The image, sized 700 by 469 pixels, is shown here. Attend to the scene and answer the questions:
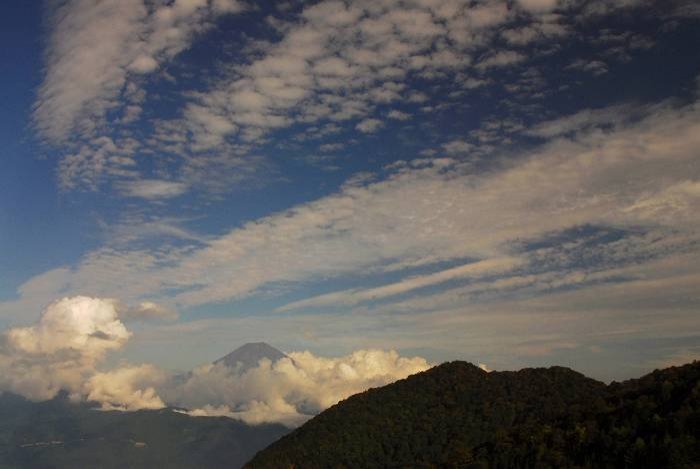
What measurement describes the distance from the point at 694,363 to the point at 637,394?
2087 cm

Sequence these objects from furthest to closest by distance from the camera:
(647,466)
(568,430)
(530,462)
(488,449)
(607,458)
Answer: (488,449), (568,430), (530,462), (607,458), (647,466)

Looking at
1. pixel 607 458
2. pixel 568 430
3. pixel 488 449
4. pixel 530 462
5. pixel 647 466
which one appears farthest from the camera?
pixel 488 449

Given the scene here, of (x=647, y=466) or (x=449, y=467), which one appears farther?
(x=449, y=467)

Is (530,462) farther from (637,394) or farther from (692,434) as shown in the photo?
(637,394)

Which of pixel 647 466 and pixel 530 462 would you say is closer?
pixel 647 466

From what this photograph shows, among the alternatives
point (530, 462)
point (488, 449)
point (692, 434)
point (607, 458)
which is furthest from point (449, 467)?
point (692, 434)

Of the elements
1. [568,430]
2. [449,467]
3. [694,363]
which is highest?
[694,363]

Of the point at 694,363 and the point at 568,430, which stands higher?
the point at 694,363

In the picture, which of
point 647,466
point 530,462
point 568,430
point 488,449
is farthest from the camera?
point 488,449

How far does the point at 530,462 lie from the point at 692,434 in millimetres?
30072

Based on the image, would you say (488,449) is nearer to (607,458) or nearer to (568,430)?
(568,430)

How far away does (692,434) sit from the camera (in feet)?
316

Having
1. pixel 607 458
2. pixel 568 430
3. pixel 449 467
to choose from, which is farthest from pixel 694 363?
pixel 449 467

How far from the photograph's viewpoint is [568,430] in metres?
120
